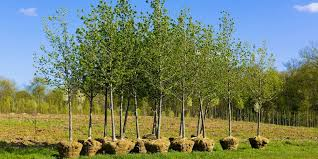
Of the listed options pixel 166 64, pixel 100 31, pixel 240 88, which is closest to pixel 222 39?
pixel 240 88

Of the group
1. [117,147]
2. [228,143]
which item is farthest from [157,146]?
[228,143]

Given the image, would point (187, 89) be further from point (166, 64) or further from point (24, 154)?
point (24, 154)

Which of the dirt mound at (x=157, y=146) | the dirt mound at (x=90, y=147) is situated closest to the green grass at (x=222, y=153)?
the dirt mound at (x=157, y=146)

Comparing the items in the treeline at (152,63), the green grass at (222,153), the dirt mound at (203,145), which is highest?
the treeline at (152,63)

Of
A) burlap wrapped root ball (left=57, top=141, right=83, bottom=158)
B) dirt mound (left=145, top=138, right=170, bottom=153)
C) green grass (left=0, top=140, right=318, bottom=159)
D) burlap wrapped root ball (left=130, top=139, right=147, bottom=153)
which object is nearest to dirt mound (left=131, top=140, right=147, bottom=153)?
burlap wrapped root ball (left=130, top=139, right=147, bottom=153)

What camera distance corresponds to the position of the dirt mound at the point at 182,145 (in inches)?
903

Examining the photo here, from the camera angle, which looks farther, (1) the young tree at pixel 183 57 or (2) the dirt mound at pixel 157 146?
(1) the young tree at pixel 183 57

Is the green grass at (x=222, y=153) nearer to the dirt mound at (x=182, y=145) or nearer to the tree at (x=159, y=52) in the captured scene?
the dirt mound at (x=182, y=145)

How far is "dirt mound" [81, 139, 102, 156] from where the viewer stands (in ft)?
68.6

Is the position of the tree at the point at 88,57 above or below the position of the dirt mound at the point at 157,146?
above

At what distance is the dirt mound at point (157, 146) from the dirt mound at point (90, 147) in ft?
8.55

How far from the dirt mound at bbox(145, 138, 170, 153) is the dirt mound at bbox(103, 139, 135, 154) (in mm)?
1075

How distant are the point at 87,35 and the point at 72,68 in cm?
193

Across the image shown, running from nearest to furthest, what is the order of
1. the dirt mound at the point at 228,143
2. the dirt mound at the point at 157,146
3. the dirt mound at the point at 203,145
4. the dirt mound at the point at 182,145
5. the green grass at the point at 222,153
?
the green grass at the point at 222,153 < the dirt mound at the point at 157,146 < the dirt mound at the point at 182,145 < the dirt mound at the point at 203,145 < the dirt mound at the point at 228,143
